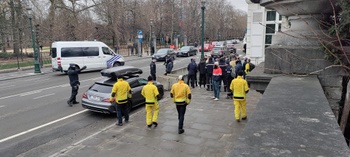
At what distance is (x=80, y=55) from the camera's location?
865 inches

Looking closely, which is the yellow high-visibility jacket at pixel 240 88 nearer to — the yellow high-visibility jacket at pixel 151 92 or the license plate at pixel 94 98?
the yellow high-visibility jacket at pixel 151 92

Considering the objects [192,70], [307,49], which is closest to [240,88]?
[307,49]

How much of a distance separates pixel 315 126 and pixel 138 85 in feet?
30.4

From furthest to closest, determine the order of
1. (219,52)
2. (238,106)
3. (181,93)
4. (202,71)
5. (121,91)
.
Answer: (219,52) → (202,71) → (121,91) → (238,106) → (181,93)

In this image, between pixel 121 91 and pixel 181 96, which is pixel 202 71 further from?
pixel 181 96

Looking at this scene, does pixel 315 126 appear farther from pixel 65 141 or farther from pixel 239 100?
pixel 65 141

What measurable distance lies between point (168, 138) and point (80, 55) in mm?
17020

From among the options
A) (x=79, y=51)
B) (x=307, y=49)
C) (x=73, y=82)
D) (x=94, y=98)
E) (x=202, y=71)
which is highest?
(x=79, y=51)

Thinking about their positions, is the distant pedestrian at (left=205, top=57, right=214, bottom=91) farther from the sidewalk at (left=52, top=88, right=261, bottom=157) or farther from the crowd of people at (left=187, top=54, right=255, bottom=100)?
the sidewalk at (left=52, top=88, right=261, bottom=157)

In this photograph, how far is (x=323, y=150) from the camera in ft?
6.23

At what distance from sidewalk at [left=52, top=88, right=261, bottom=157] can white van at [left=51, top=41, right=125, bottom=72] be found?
45.9 feet

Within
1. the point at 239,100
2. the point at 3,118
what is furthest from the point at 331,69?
the point at 3,118

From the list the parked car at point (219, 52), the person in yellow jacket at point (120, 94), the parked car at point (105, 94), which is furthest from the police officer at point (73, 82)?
the parked car at point (219, 52)

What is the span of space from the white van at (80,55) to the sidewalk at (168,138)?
1400 centimetres
